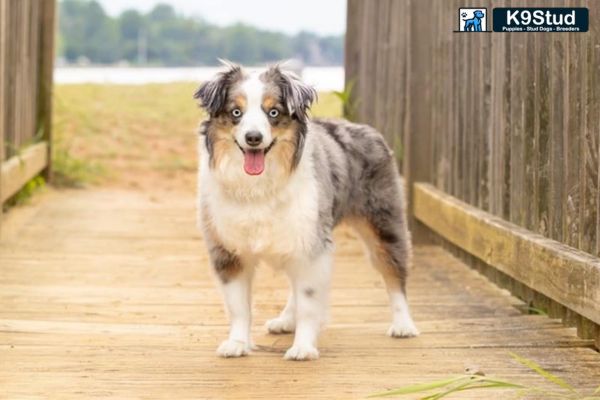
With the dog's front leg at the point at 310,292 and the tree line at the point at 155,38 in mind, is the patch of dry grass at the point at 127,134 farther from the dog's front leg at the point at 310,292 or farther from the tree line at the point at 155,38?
the dog's front leg at the point at 310,292

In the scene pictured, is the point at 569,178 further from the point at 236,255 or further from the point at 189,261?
the point at 189,261

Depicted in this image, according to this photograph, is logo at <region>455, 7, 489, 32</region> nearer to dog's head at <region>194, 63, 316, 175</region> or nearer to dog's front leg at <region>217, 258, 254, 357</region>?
dog's head at <region>194, 63, 316, 175</region>

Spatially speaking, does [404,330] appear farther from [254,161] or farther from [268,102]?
[268,102]

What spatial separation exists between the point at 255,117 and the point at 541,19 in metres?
1.72

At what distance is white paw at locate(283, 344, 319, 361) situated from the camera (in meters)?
4.92

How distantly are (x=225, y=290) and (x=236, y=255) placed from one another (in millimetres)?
171

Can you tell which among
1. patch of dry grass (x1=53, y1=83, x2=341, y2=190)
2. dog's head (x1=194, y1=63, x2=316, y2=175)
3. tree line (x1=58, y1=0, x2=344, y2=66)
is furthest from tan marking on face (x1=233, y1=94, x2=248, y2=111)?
tree line (x1=58, y1=0, x2=344, y2=66)

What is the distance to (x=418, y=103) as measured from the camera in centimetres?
854

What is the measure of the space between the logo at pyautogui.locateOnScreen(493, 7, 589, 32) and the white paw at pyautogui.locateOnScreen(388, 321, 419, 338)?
5.09 ft

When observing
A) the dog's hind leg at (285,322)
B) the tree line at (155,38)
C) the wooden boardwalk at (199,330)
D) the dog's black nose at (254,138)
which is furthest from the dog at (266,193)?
the tree line at (155,38)

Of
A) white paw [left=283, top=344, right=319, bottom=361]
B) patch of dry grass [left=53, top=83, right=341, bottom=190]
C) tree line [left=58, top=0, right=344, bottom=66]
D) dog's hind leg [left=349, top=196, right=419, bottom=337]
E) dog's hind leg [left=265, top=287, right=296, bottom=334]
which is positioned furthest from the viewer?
tree line [left=58, top=0, right=344, bottom=66]

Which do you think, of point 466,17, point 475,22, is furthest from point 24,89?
point 475,22

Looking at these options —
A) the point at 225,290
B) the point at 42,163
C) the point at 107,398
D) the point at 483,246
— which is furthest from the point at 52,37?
the point at 107,398

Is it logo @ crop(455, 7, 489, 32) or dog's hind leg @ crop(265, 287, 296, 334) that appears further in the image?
logo @ crop(455, 7, 489, 32)
